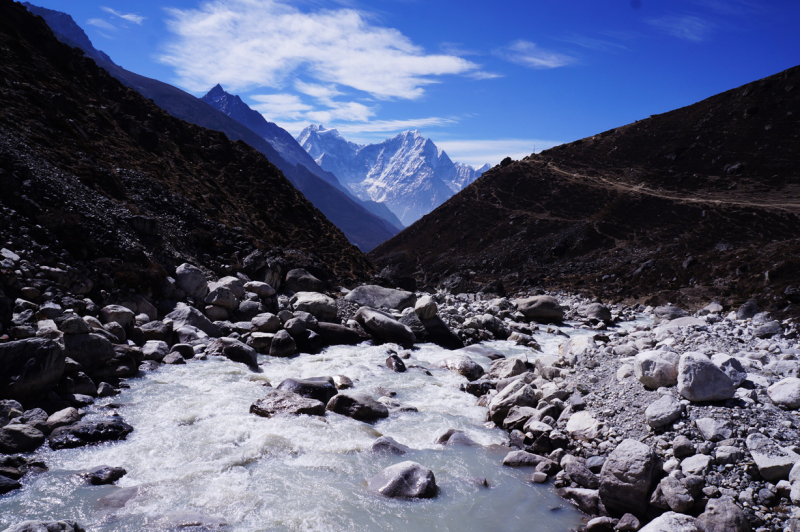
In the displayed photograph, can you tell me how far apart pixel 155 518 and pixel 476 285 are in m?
51.7

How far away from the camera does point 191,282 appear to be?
1980 centimetres

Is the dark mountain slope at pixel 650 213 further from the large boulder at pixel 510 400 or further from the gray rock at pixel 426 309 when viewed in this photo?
the large boulder at pixel 510 400

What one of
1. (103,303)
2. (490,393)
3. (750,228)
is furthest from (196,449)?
(750,228)

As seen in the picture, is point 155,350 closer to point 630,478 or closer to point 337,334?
point 337,334

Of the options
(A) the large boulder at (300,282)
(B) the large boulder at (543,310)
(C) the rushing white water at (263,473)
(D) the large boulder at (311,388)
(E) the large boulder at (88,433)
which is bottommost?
(C) the rushing white water at (263,473)

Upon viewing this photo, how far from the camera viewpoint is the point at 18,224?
51.0ft

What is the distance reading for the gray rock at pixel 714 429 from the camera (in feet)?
26.0

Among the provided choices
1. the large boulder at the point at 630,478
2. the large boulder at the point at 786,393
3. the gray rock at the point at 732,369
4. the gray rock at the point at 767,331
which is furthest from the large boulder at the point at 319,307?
the gray rock at the point at 767,331

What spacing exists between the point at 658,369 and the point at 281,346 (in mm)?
12242

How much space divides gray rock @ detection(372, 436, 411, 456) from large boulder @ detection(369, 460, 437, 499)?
3.24ft

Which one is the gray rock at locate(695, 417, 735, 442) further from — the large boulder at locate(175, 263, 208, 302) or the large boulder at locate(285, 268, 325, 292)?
the large boulder at locate(285, 268, 325, 292)

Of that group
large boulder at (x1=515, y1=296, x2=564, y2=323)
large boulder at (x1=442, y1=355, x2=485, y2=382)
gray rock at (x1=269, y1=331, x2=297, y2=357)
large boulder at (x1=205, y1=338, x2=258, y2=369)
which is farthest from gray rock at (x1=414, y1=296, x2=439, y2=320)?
large boulder at (x1=515, y1=296, x2=564, y2=323)

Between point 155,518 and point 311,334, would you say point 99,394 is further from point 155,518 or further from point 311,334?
point 311,334

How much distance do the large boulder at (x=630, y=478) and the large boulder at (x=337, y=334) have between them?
1281cm
